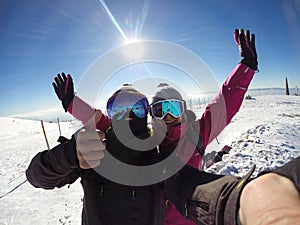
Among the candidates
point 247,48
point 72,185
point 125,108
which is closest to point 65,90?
point 125,108

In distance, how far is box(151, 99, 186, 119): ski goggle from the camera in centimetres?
195

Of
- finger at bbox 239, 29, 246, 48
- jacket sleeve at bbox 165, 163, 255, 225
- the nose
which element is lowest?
jacket sleeve at bbox 165, 163, 255, 225

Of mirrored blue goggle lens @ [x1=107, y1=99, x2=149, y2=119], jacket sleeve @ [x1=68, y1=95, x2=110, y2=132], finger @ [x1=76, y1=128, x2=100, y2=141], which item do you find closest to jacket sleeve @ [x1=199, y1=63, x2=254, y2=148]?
mirrored blue goggle lens @ [x1=107, y1=99, x2=149, y2=119]

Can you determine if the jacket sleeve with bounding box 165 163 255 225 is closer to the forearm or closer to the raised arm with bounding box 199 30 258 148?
the forearm

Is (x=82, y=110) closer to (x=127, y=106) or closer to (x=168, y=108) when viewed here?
(x=127, y=106)

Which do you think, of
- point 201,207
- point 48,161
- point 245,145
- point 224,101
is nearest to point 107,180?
point 48,161

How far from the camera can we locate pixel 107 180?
105 centimetres

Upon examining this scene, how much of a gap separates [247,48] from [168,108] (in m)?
0.96

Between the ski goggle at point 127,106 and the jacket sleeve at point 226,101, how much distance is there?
2.24 feet

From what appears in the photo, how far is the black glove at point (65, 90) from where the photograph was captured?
6.34ft

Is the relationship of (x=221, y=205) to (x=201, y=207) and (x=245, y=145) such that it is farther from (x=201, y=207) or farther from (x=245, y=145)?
(x=245, y=145)

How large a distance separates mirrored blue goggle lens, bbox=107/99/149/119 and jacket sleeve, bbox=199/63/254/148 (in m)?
0.68

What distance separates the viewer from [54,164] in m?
0.97

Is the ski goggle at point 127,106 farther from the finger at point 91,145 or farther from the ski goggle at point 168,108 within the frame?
the ski goggle at point 168,108
